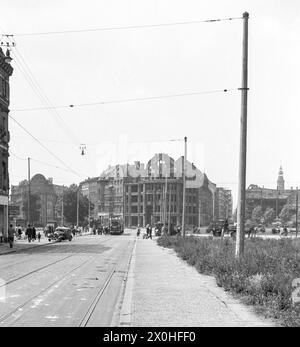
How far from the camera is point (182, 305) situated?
38.7 feet

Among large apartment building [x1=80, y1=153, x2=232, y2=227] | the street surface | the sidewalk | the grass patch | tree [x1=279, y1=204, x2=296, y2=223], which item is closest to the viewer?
the sidewalk

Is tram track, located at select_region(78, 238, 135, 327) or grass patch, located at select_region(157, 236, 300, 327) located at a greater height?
grass patch, located at select_region(157, 236, 300, 327)

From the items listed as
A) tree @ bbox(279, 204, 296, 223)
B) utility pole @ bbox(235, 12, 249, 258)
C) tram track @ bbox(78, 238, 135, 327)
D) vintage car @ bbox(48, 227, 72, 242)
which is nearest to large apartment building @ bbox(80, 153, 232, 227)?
tree @ bbox(279, 204, 296, 223)

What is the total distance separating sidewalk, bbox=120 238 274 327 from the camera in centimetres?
966

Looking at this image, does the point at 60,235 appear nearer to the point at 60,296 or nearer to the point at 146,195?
the point at 60,296

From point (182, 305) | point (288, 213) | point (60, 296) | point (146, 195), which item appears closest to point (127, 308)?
point (182, 305)

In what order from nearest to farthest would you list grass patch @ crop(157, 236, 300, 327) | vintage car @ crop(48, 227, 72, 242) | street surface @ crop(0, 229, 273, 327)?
street surface @ crop(0, 229, 273, 327)
grass patch @ crop(157, 236, 300, 327)
vintage car @ crop(48, 227, 72, 242)

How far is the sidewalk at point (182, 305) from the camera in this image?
9660mm

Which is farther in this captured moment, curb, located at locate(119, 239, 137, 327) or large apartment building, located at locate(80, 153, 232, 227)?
large apartment building, located at locate(80, 153, 232, 227)

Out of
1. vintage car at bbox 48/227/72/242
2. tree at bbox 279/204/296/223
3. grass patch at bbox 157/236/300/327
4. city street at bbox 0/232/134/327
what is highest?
grass patch at bbox 157/236/300/327

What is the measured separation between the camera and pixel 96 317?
34.8 feet

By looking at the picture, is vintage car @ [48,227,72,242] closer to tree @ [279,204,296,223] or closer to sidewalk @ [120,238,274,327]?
sidewalk @ [120,238,274,327]

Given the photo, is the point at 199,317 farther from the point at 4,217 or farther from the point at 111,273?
the point at 4,217

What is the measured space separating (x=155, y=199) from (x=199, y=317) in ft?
483
